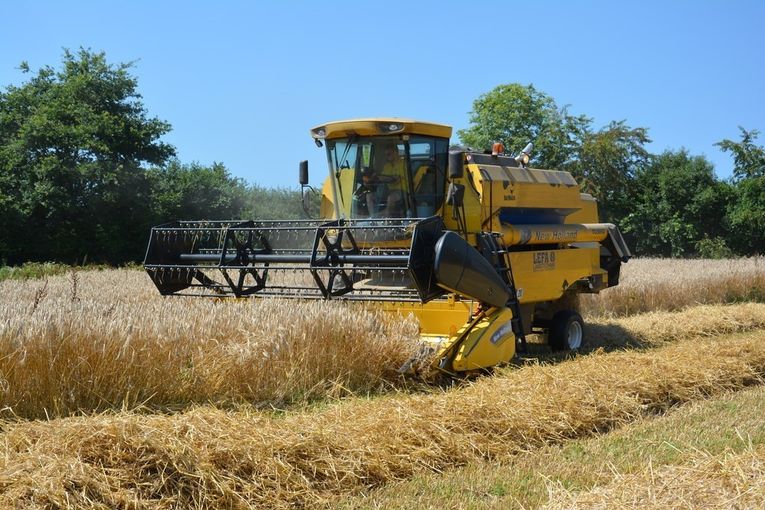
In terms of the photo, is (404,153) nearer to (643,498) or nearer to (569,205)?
(569,205)

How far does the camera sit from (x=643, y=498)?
11.8 ft

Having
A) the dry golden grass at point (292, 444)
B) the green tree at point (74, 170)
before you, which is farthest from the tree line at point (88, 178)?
the dry golden grass at point (292, 444)

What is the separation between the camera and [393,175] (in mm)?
9398

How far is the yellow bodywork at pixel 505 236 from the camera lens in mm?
8047

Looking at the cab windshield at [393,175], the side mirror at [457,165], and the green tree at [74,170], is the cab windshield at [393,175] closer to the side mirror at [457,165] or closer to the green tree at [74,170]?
the side mirror at [457,165]

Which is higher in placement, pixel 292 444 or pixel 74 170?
pixel 74 170

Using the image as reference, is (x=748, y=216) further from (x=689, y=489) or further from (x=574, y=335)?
(x=689, y=489)

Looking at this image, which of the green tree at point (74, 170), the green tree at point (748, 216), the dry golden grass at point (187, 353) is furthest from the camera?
the green tree at point (748, 216)

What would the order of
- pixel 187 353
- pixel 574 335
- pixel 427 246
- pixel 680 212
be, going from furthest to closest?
1. pixel 680 212
2. pixel 574 335
3. pixel 427 246
4. pixel 187 353

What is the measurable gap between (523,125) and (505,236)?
29.8 m

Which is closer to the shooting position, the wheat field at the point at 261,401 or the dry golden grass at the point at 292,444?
the dry golden grass at the point at 292,444

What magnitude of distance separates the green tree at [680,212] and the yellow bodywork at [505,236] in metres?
22.0

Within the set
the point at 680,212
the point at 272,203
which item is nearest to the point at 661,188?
the point at 680,212

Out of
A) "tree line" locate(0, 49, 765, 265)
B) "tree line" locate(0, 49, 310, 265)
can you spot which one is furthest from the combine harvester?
"tree line" locate(0, 49, 310, 265)
